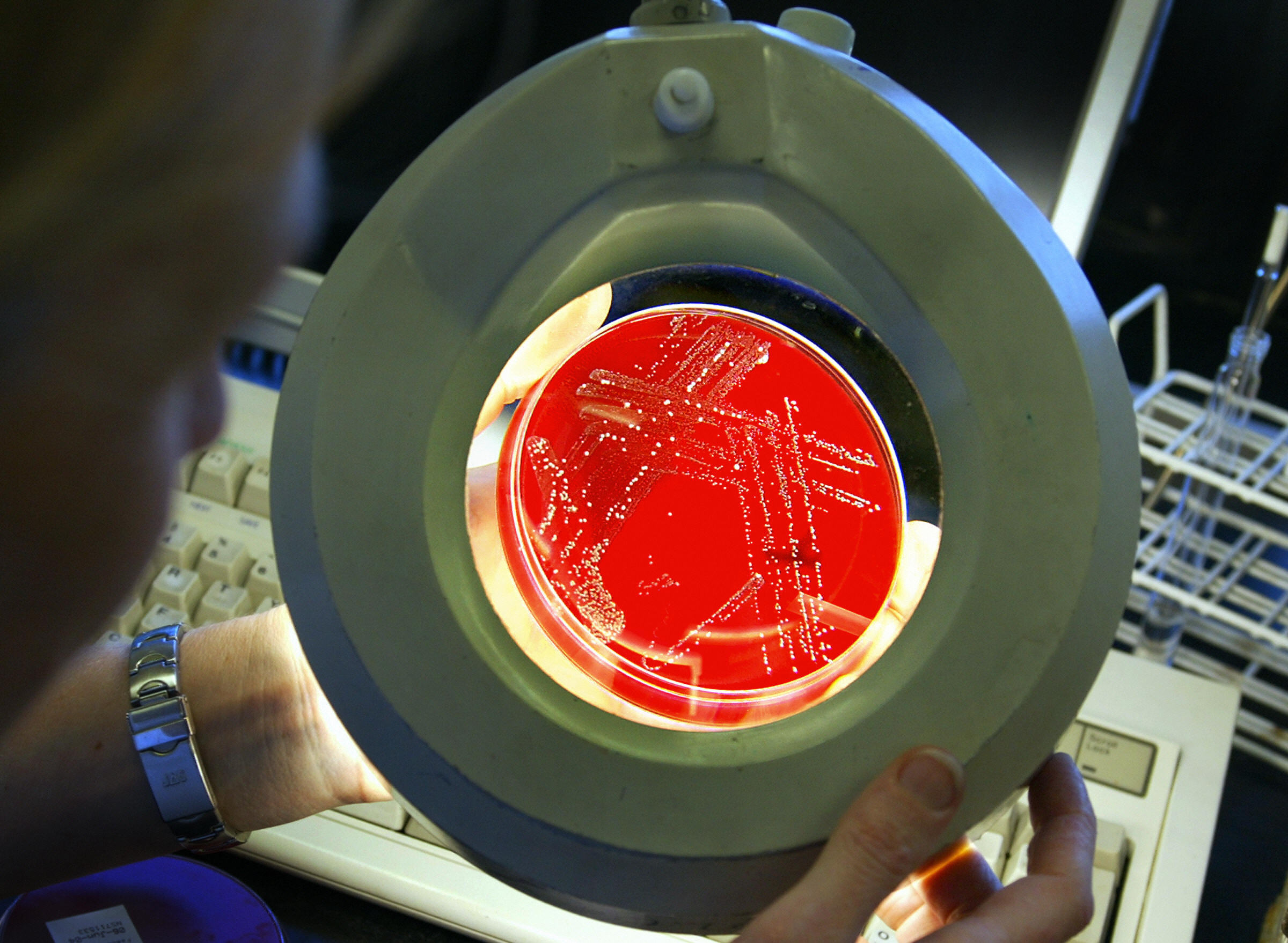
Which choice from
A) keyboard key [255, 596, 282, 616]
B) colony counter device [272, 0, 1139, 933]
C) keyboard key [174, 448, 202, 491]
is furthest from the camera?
keyboard key [174, 448, 202, 491]

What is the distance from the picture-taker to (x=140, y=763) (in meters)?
0.55

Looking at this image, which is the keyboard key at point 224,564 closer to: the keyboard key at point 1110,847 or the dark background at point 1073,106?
the dark background at point 1073,106

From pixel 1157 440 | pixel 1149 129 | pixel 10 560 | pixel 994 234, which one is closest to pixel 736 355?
pixel 994 234

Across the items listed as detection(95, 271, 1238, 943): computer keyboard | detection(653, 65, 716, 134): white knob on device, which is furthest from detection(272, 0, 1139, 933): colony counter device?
detection(95, 271, 1238, 943): computer keyboard

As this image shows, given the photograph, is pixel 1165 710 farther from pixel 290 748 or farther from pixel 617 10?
pixel 617 10

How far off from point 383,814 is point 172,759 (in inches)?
5.0

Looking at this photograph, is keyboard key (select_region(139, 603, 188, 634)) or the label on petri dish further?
keyboard key (select_region(139, 603, 188, 634))

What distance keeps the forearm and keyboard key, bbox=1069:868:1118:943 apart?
40 cm

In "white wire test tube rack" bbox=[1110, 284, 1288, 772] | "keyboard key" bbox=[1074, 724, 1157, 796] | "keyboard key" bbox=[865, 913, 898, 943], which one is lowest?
"keyboard key" bbox=[865, 913, 898, 943]

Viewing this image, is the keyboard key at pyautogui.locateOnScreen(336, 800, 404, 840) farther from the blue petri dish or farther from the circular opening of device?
the circular opening of device

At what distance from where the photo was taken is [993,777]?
13.4 inches

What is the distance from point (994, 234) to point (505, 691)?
0.24 m

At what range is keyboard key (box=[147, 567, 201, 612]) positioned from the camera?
0.70 meters

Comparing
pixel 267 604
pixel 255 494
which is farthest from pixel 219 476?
pixel 267 604
